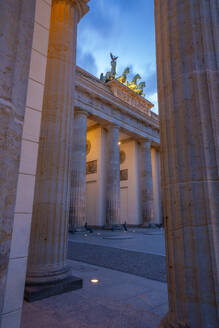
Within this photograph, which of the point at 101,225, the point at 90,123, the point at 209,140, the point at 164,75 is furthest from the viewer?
the point at 90,123

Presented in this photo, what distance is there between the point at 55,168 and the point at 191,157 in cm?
285

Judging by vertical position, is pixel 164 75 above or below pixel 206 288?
above

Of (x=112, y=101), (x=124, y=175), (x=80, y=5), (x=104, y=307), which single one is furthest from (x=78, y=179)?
(x=104, y=307)

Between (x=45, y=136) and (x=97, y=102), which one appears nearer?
(x=45, y=136)

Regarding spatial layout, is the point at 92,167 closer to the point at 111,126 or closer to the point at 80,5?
the point at 111,126

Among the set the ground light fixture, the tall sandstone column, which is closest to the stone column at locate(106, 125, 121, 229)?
the ground light fixture

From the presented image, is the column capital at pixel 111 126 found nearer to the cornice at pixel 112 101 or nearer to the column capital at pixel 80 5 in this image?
the cornice at pixel 112 101

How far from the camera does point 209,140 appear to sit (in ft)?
7.12

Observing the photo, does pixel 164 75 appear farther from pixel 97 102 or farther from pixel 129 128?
pixel 129 128

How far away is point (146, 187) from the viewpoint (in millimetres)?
25797

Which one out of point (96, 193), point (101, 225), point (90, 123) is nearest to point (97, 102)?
point (90, 123)

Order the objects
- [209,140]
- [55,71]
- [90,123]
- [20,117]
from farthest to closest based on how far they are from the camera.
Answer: [90,123] → [55,71] → [209,140] → [20,117]

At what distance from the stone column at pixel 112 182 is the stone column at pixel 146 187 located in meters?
4.95

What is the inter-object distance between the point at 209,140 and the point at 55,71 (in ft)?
12.3
